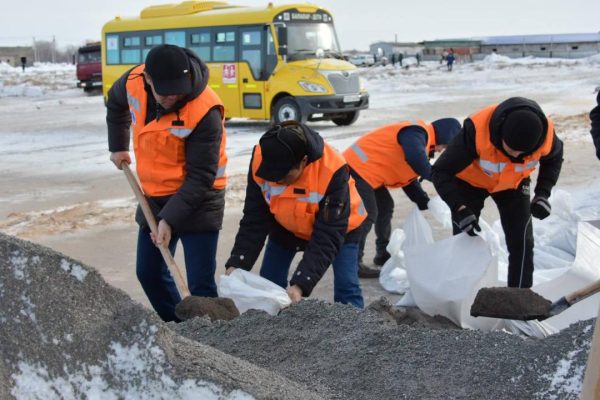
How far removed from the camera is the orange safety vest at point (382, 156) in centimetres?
470

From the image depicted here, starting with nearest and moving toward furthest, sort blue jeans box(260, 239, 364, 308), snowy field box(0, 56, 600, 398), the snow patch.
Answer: the snow patch < snowy field box(0, 56, 600, 398) < blue jeans box(260, 239, 364, 308)

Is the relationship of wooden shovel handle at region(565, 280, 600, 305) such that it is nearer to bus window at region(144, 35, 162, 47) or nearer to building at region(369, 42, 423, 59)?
bus window at region(144, 35, 162, 47)

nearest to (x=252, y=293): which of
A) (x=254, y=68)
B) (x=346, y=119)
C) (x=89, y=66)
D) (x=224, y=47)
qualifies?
(x=254, y=68)

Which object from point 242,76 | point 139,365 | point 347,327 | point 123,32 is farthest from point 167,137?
point 123,32

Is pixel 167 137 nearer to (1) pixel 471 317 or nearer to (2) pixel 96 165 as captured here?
(1) pixel 471 317

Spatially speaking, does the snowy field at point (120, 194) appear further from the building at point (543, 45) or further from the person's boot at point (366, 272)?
the building at point (543, 45)

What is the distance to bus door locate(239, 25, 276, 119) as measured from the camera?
1381 centimetres

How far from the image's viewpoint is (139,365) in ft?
6.72

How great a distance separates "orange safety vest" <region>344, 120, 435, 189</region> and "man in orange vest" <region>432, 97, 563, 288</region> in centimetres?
66

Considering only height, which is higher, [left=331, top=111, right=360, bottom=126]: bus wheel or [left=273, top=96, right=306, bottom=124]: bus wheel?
[left=273, top=96, right=306, bottom=124]: bus wheel

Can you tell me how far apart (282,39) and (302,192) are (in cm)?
1058

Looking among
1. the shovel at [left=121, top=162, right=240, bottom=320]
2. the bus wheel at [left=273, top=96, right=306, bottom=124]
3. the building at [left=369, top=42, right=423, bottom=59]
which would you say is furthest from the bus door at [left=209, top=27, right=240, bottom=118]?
the building at [left=369, top=42, right=423, bottom=59]

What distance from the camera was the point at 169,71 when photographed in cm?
312

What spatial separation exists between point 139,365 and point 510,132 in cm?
221
